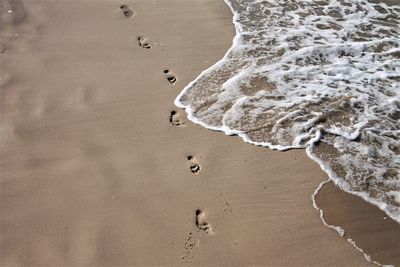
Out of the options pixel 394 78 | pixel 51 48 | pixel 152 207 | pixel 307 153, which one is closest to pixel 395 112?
pixel 394 78

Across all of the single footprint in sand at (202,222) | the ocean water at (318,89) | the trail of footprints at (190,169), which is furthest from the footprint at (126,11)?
the single footprint in sand at (202,222)

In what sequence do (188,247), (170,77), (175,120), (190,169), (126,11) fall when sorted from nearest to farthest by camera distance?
1. (188,247)
2. (190,169)
3. (175,120)
4. (170,77)
5. (126,11)

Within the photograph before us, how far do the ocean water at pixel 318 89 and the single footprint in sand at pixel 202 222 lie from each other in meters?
1.10

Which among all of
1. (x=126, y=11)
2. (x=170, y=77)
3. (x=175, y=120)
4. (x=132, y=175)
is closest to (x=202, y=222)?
(x=132, y=175)

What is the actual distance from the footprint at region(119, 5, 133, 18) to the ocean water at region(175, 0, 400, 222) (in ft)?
5.13

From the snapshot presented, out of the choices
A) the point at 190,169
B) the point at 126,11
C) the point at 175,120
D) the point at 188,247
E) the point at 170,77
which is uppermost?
the point at 126,11

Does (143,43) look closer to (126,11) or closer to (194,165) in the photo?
(126,11)

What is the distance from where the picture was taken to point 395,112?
5035 millimetres

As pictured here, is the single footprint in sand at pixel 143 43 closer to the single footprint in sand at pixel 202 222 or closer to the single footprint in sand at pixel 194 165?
the single footprint in sand at pixel 194 165

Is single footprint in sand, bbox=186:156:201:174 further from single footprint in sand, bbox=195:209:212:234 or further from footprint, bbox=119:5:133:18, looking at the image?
footprint, bbox=119:5:133:18

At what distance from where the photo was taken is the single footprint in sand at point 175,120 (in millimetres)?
4711

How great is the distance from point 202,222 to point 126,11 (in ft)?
12.3

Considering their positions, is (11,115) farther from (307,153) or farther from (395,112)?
(395,112)

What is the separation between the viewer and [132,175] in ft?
13.5
